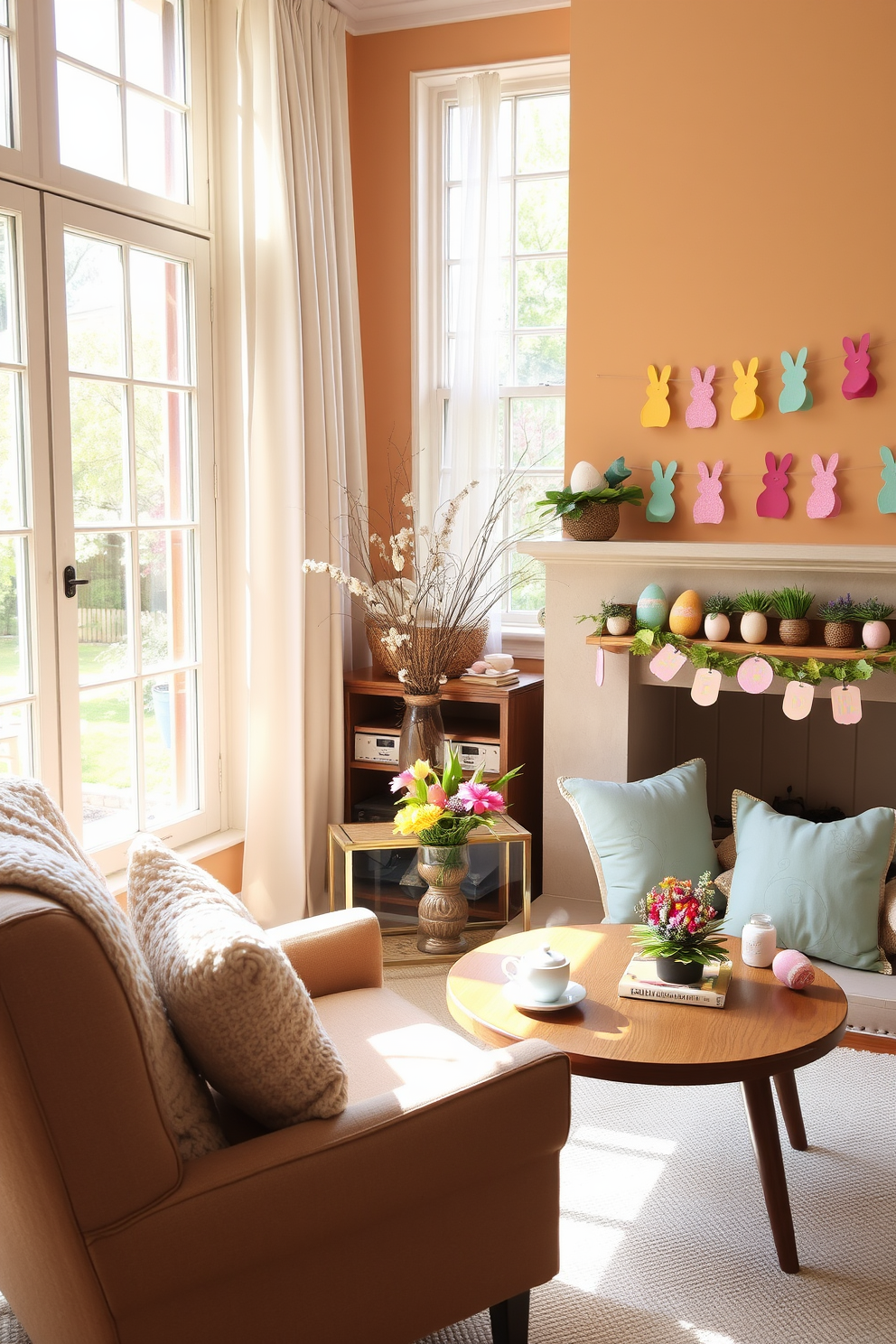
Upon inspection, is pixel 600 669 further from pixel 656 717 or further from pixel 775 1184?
pixel 775 1184

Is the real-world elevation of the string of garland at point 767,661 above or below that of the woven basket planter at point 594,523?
below

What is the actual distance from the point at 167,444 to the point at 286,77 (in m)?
1.19

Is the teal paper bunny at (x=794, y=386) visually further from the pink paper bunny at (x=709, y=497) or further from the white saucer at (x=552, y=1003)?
the white saucer at (x=552, y=1003)

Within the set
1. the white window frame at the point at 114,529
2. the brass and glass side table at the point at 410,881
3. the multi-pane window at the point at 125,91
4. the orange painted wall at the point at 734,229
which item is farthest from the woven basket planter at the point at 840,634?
the multi-pane window at the point at 125,91

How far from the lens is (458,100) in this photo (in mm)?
4035

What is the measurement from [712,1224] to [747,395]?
216 centimetres

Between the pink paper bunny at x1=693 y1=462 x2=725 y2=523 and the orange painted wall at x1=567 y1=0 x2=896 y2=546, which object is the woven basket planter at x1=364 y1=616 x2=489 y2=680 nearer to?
the orange painted wall at x1=567 y1=0 x2=896 y2=546

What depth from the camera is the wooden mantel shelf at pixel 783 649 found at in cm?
312

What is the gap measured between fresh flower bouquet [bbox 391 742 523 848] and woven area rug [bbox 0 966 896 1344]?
0.80 meters

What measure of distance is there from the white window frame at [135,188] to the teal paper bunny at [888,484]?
214 cm

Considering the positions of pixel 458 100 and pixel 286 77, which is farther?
pixel 458 100

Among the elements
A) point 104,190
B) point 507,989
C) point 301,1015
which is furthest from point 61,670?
point 301,1015

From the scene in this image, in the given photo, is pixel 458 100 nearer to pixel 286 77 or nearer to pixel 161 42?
pixel 286 77

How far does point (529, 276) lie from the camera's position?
404 cm
